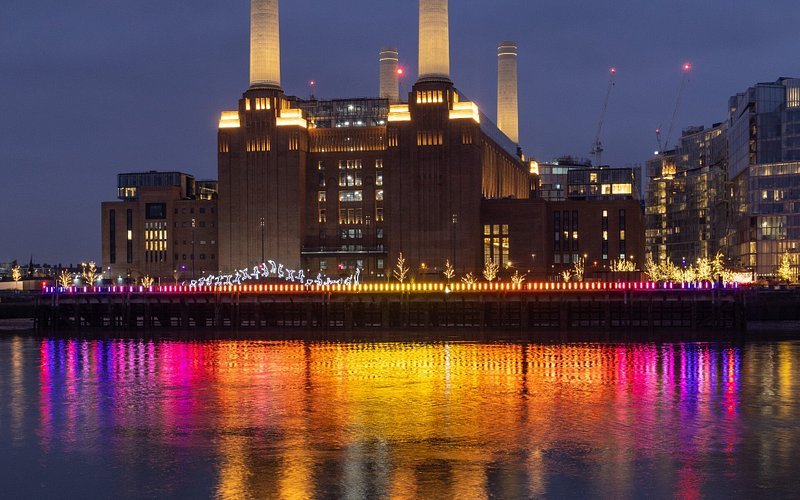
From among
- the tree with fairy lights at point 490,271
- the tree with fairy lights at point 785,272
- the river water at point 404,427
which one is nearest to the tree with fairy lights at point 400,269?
the tree with fairy lights at point 490,271

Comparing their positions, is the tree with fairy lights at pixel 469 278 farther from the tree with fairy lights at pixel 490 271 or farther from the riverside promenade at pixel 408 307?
the riverside promenade at pixel 408 307

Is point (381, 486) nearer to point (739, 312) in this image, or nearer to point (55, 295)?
point (739, 312)

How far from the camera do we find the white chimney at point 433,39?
19338 centimetres

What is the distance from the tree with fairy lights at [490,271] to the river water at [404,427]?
110652 millimetres

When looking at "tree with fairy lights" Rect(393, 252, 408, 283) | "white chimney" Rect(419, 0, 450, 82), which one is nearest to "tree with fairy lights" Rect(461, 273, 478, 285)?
"tree with fairy lights" Rect(393, 252, 408, 283)

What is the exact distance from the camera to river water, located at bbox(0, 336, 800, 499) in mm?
31719

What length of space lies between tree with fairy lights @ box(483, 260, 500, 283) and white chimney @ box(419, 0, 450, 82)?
3964cm

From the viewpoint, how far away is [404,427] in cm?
4144

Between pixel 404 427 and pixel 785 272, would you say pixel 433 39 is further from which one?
pixel 404 427

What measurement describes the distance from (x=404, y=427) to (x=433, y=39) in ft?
529

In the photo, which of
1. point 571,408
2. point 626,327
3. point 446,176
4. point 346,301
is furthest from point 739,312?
point 446,176

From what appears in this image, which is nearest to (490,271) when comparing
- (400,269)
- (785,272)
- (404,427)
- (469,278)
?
(469,278)

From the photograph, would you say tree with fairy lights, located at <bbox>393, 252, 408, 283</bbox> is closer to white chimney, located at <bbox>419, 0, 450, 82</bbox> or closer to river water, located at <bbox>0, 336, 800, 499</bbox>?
white chimney, located at <bbox>419, 0, 450, 82</bbox>

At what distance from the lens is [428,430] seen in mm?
40750
